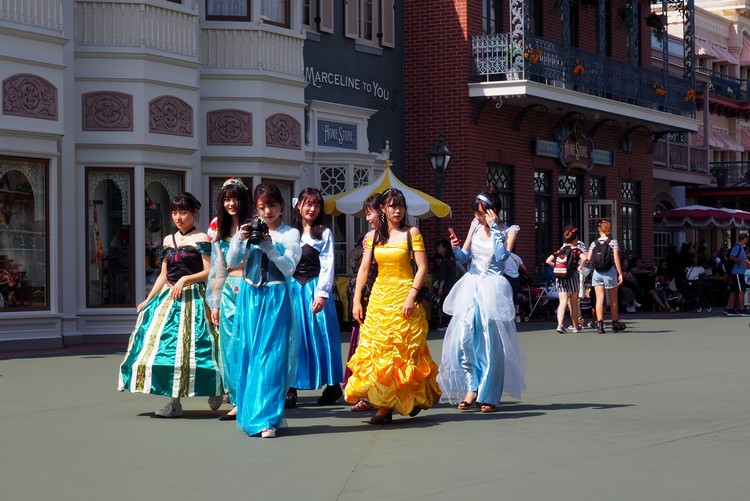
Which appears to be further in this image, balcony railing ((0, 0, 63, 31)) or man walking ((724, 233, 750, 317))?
man walking ((724, 233, 750, 317))

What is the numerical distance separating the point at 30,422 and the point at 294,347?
219 cm

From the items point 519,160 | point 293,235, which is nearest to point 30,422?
point 293,235

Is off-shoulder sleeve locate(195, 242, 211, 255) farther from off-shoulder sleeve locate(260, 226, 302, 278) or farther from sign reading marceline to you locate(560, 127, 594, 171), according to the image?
sign reading marceline to you locate(560, 127, 594, 171)

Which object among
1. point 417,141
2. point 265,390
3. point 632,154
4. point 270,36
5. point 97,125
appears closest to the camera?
point 265,390

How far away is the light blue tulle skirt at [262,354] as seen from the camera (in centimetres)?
958

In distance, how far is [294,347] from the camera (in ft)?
32.2

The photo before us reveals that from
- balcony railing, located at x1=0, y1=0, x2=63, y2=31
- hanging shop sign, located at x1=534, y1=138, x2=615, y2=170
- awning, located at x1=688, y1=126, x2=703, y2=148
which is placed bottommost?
hanging shop sign, located at x1=534, y1=138, x2=615, y2=170

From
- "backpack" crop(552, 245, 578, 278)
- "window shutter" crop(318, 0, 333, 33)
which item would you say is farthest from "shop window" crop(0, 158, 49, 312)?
"backpack" crop(552, 245, 578, 278)

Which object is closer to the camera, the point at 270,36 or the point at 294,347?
the point at 294,347

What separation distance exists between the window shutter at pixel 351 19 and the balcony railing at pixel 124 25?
6.09m

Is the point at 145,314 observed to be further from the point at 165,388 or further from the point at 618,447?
the point at 618,447

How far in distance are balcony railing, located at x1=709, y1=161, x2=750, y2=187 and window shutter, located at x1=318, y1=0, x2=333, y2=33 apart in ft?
84.4

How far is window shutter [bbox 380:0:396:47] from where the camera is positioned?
2850cm

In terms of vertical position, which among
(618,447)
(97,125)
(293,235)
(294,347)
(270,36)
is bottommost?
(618,447)
